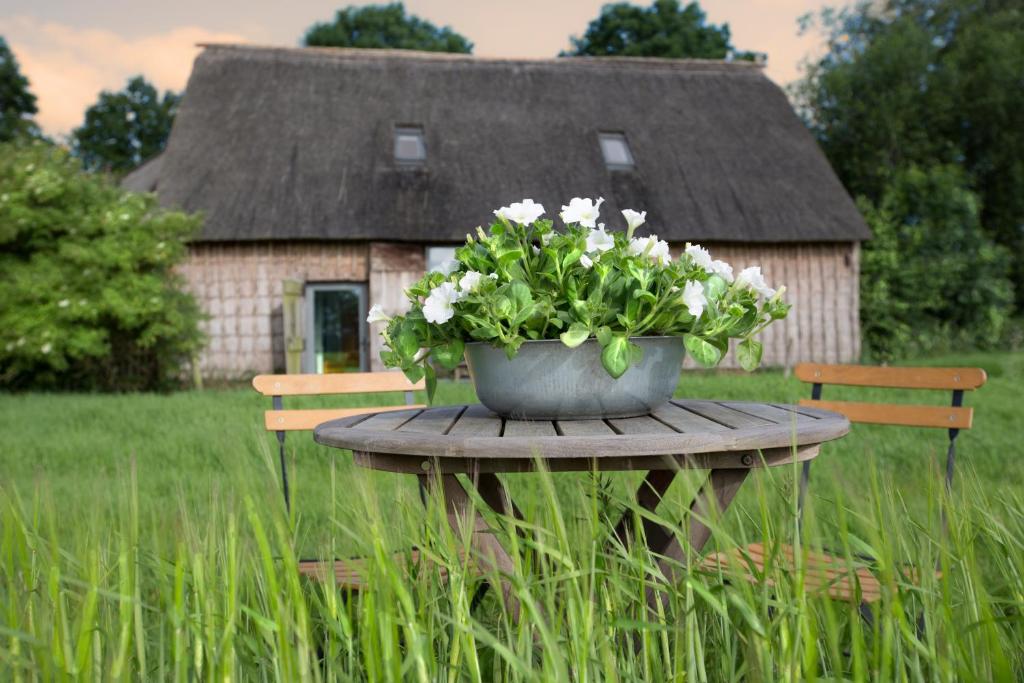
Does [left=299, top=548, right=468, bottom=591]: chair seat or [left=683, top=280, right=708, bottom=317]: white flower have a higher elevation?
[left=683, top=280, right=708, bottom=317]: white flower

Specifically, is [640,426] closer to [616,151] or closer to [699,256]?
[699,256]

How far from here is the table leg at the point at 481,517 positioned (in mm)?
1522

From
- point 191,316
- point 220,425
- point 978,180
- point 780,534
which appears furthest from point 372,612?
point 978,180

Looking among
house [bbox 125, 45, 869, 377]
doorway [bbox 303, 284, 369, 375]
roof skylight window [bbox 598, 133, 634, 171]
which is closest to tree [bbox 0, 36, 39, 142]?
house [bbox 125, 45, 869, 377]

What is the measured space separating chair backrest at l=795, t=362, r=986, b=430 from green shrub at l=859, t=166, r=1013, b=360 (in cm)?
1232

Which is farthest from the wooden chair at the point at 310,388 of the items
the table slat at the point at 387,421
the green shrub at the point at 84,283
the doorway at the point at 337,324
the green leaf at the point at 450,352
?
the doorway at the point at 337,324

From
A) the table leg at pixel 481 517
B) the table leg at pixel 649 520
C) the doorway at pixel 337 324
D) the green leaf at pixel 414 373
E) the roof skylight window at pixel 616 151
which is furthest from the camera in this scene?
the roof skylight window at pixel 616 151

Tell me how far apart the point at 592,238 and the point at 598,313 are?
17cm

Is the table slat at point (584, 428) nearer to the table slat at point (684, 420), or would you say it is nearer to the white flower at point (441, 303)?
the table slat at point (684, 420)

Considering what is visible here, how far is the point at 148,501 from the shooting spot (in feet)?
13.4

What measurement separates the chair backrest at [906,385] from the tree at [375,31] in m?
25.3

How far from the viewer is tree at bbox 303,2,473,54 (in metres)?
26.3

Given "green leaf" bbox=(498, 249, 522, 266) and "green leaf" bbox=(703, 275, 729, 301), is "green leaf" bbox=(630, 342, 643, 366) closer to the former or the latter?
"green leaf" bbox=(703, 275, 729, 301)

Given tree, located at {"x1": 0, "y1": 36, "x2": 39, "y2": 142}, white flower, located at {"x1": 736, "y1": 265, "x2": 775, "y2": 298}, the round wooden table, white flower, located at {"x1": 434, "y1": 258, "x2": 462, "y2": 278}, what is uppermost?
tree, located at {"x1": 0, "y1": 36, "x2": 39, "y2": 142}
